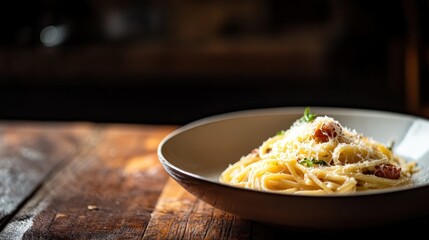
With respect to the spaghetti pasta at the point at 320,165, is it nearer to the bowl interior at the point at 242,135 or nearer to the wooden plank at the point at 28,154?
the bowl interior at the point at 242,135

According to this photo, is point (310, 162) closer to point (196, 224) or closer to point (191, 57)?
point (196, 224)

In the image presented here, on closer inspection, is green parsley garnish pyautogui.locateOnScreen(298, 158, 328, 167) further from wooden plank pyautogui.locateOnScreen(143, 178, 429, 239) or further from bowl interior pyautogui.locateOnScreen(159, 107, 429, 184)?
bowl interior pyautogui.locateOnScreen(159, 107, 429, 184)

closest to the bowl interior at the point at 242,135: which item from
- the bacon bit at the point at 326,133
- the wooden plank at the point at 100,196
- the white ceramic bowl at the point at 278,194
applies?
the white ceramic bowl at the point at 278,194

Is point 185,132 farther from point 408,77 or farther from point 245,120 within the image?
point 408,77

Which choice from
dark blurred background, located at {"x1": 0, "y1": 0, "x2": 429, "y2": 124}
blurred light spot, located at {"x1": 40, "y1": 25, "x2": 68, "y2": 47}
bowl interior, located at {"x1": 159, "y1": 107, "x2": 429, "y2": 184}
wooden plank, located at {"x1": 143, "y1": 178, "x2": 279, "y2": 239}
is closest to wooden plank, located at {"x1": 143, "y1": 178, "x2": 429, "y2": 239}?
wooden plank, located at {"x1": 143, "y1": 178, "x2": 279, "y2": 239}

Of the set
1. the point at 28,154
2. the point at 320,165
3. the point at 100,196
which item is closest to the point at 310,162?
the point at 320,165

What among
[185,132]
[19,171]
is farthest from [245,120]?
[19,171]
